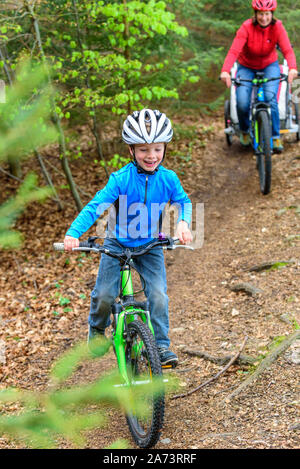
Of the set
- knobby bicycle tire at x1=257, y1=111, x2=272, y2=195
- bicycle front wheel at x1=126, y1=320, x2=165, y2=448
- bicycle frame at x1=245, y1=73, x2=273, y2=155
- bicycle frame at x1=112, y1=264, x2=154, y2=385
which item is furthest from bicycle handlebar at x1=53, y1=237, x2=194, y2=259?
bicycle frame at x1=245, y1=73, x2=273, y2=155

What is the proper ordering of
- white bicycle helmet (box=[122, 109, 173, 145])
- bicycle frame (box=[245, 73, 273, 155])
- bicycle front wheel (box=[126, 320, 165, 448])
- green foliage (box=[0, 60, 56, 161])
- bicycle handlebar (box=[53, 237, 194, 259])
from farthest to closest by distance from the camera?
bicycle frame (box=[245, 73, 273, 155]), white bicycle helmet (box=[122, 109, 173, 145]), bicycle handlebar (box=[53, 237, 194, 259]), bicycle front wheel (box=[126, 320, 165, 448]), green foliage (box=[0, 60, 56, 161])

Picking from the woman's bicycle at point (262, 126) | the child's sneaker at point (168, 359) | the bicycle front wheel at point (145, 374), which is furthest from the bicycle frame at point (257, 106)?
the bicycle front wheel at point (145, 374)

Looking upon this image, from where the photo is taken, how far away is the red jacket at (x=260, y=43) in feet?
24.1

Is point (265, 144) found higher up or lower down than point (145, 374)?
lower down

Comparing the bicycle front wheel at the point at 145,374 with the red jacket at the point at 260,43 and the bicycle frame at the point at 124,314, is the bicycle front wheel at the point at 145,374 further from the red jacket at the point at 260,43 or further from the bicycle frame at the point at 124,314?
the red jacket at the point at 260,43

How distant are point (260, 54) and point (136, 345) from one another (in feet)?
18.5

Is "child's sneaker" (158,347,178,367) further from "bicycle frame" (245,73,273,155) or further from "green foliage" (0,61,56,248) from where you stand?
"bicycle frame" (245,73,273,155)

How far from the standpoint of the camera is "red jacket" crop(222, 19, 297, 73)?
7.35 m

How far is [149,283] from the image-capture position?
12.7 ft

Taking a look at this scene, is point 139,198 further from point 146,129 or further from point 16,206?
point 16,206

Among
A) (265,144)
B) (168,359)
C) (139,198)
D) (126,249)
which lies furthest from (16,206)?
(265,144)

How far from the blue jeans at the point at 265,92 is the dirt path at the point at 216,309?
1.15 m
